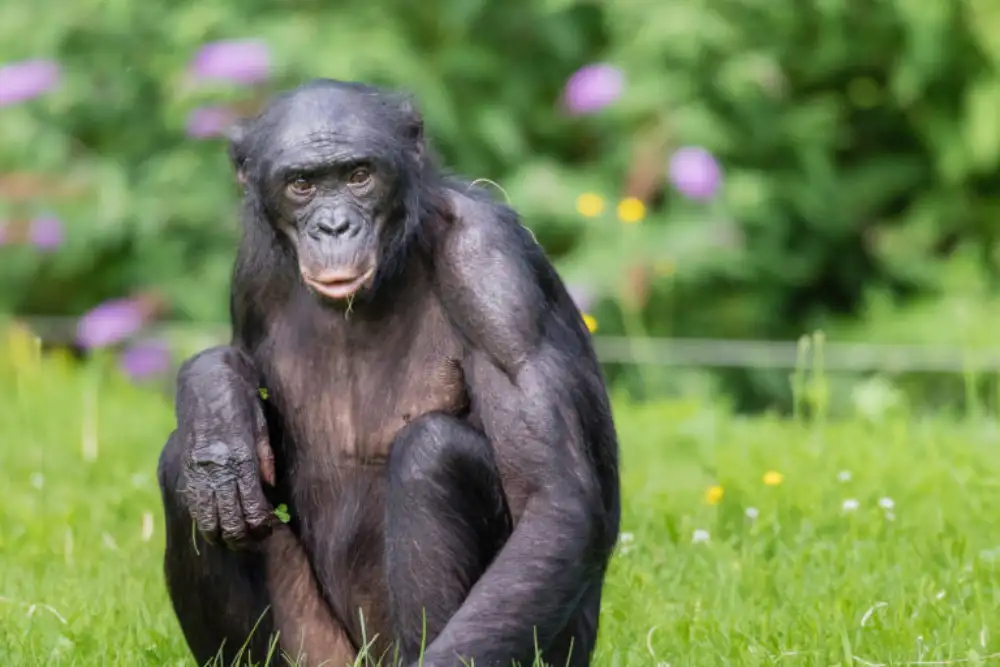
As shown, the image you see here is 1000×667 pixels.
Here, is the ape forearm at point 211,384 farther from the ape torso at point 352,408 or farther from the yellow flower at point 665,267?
the yellow flower at point 665,267

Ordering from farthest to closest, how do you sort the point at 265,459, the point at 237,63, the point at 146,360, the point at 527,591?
the point at 146,360, the point at 237,63, the point at 265,459, the point at 527,591

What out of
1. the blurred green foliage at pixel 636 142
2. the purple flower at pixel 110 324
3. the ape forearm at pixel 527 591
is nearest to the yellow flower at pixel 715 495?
the ape forearm at pixel 527 591

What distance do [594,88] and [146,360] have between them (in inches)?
117

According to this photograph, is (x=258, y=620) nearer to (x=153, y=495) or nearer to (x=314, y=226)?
(x=314, y=226)

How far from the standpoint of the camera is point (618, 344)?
1010 cm

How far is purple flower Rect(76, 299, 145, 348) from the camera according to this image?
9.71m

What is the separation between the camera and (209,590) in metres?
4.04

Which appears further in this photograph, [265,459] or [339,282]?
[265,459]

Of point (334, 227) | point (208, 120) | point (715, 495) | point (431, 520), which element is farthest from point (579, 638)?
point (208, 120)

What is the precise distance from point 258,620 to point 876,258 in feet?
24.3

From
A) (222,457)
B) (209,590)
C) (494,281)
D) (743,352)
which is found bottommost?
(743,352)

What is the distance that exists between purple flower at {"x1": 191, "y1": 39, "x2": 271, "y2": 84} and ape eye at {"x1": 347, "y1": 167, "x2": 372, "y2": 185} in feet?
19.5

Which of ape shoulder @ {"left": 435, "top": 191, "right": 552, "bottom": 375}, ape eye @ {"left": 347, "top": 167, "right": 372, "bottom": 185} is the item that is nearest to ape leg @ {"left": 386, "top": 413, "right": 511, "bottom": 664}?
ape shoulder @ {"left": 435, "top": 191, "right": 552, "bottom": 375}

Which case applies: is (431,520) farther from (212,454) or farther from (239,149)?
(239,149)
